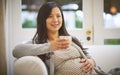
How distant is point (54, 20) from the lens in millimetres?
2021

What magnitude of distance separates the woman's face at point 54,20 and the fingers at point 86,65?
400mm

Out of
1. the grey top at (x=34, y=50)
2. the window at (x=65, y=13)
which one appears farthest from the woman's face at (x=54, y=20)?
the window at (x=65, y=13)

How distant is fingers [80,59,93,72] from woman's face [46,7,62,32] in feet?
1.31

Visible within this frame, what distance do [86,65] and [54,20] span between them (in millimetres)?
508

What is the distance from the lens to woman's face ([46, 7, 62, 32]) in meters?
2.04

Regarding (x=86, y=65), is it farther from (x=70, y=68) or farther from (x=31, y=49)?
(x=31, y=49)

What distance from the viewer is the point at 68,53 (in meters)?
1.99

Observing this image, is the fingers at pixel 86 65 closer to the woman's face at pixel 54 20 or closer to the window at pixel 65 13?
the woman's face at pixel 54 20

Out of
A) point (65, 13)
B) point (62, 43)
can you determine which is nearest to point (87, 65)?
point (62, 43)

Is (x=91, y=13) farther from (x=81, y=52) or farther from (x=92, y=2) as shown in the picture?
(x=81, y=52)

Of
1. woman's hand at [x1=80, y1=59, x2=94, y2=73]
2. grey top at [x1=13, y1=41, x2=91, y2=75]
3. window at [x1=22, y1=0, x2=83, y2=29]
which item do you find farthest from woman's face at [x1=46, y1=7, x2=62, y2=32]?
window at [x1=22, y1=0, x2=83, y2=29]

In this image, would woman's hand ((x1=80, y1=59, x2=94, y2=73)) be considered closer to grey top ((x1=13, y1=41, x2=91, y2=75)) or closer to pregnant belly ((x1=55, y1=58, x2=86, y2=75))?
pregnant belly ((x1=55, y1=58, x2=86, y2=75))

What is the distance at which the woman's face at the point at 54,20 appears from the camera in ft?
6.68

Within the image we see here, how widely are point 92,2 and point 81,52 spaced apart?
1.15m
